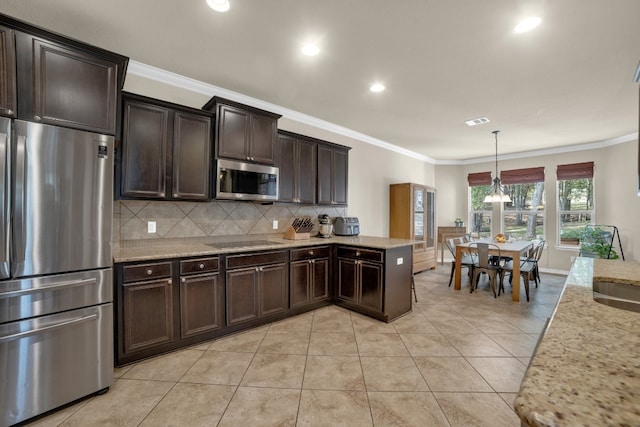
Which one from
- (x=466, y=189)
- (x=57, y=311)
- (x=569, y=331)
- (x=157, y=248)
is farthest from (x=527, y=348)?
(x=466, y=189)

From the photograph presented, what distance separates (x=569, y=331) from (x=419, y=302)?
3.32 metres

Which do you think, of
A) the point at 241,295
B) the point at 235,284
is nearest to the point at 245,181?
the point at 235,284

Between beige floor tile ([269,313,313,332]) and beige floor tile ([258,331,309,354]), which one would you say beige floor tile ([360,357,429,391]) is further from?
beige floor tile ([269,313,313,332])

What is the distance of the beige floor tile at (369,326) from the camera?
2.97 meters

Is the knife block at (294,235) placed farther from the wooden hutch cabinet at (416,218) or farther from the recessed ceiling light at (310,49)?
the wooden hutch cabinet at (416,218)

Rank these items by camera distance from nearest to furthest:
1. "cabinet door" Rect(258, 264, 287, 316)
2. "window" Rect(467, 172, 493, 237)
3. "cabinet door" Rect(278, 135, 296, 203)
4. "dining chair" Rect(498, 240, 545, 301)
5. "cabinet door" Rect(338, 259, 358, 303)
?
"cabinet door" Rect(258, 264, 287, 316), "cabinet door" Rect(338, 259, 358, 303), "cabinet door" Rect(278, 135, 296, 203), "dining chair" Rect(498, 240, 545, 301), "window" Rect(467, 172, 493, 237)

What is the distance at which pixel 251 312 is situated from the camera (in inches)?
115

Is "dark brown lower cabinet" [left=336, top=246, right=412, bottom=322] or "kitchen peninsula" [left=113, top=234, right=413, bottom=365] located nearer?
"kitchen peninsula" [left=113, top=234, right=413, bottom=365]

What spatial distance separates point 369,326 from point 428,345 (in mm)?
640

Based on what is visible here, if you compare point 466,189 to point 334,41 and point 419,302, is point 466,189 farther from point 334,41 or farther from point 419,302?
point 334,41

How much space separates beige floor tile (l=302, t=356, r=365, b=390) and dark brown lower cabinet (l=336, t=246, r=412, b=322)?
2.97ft

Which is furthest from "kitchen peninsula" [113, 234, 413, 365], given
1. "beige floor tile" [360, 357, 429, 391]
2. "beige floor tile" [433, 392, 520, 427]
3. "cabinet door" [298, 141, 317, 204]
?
"beige floor tile" [433, 392, 520, 427]

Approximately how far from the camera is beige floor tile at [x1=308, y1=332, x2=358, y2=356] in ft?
8.32

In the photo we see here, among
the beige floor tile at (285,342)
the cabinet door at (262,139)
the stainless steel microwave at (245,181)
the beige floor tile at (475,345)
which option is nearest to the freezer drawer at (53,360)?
the beige floor tile at (285,342)
